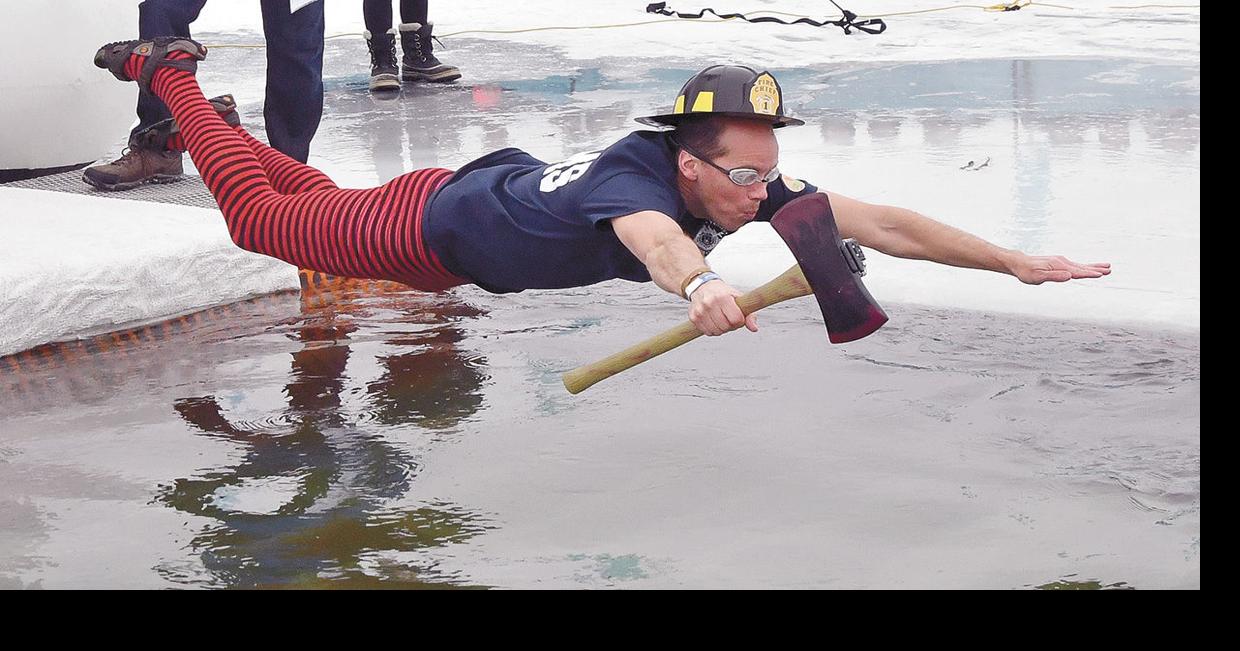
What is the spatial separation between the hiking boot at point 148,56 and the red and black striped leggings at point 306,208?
0.05 m

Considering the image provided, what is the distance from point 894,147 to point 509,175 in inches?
105

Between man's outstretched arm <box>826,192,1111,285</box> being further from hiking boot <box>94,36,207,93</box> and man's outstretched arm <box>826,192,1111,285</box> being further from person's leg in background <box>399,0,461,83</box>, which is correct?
person's leg in background <box>399,0,461,83</box>

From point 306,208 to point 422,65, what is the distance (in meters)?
4.22

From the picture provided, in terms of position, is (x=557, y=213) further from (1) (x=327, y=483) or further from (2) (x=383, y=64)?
(2) (x=383, y=64)

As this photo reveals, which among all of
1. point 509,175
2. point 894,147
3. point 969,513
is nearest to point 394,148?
point 894,147

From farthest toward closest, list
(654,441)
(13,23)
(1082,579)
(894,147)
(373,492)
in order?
(894,147), (13,23), (654,441), (373,492), (1082,579)

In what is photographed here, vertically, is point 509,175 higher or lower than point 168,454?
higher

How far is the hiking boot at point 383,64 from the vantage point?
A: 657cm

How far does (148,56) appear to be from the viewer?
315cm

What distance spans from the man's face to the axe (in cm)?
27

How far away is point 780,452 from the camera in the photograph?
2.46m

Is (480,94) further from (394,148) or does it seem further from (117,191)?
(117,191)

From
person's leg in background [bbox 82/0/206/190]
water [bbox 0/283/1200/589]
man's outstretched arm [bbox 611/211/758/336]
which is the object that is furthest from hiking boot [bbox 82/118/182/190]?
man's outstretched arm [bbox 611/211/758/336]

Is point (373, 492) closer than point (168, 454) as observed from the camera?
Yes
